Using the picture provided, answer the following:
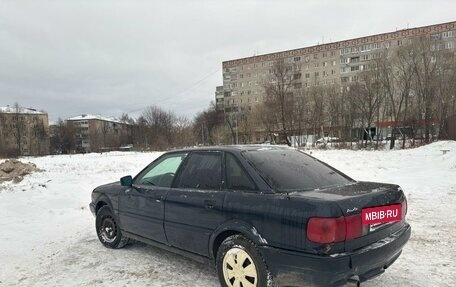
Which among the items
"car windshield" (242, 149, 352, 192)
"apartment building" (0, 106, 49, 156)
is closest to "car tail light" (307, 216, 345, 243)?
"car windshield" (242, 149, 352, 192)

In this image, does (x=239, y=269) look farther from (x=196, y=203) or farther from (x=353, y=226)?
(x=353, y=226)

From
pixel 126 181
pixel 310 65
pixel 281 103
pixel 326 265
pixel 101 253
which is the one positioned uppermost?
pixel 310 65

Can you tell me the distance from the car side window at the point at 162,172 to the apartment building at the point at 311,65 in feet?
189

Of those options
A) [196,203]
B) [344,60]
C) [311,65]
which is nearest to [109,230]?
[196,203]

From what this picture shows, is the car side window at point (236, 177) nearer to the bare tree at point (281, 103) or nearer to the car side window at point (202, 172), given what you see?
the car side window at point (202, 172)

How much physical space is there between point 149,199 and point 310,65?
77559 millimetres

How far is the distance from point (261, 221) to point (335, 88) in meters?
47.6

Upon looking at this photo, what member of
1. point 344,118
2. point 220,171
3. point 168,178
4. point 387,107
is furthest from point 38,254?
point 344,118

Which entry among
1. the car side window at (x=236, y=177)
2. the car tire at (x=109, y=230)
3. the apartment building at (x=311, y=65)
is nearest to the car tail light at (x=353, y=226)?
the car side window at (x=236, y=177)

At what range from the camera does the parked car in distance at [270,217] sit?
2.90 meters

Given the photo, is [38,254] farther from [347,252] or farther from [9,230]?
[347,252]

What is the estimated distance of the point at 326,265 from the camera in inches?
111

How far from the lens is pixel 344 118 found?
44031mm
